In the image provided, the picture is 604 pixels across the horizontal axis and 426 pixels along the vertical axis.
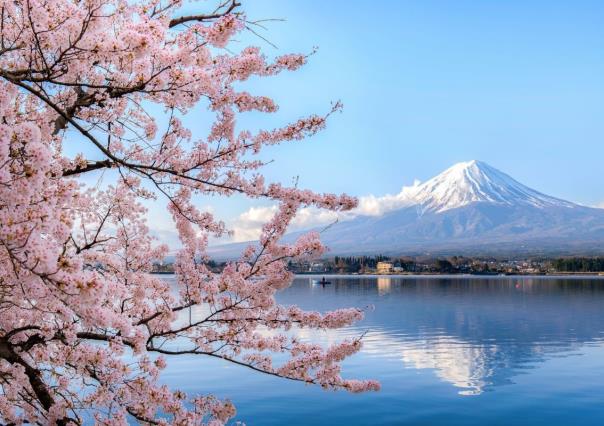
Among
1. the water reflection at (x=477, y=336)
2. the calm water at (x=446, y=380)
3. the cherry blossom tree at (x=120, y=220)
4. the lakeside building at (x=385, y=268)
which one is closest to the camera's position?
the cherry blossom tree at (x=120, y=220)

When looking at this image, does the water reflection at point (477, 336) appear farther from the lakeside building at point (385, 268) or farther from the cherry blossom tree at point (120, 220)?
the lakeside building at point (385, 268)

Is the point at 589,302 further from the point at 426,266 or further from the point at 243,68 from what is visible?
the point at 426,266

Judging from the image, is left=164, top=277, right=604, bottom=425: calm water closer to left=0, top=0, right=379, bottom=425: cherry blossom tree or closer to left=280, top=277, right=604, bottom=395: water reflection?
left=280, top=277, right=604, bottom=395: water reflection

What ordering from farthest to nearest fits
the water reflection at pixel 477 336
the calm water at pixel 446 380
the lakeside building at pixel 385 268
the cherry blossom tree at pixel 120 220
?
the lakeside building at pixel 385 268, the water reflection at pixel 477 336, the calm water at pixel 446 380, the cherry blossom tree at pixel 120 220

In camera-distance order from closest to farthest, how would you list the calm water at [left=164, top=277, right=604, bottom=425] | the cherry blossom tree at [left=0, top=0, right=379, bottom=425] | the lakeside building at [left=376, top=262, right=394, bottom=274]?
the cherry blossom tree at [left=0, top=0, right=379, bottom=425], the calm water at [left=164, top=277, right=604, bottom=425], the lakeside building at [left=376, top=262, right=394, bottom=274]

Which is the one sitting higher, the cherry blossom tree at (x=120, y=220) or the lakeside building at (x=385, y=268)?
the cherry blossom tree at (x=120, y=220)

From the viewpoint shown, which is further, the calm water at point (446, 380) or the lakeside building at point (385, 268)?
the lakeside building at point (385, 268)

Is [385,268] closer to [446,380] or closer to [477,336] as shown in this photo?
[477,336]

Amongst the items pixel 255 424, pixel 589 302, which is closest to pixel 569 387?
pixel 255 424

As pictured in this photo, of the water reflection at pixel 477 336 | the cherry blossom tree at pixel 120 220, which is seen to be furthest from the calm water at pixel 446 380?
the cherry blossom tree at pixel 120 220

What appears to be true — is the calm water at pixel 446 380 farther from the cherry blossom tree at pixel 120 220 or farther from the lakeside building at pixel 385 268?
the lakeside building at pixel 385 268

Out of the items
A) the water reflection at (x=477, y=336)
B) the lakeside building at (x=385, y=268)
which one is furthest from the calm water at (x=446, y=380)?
the lakeside building at (x=385, y=268)

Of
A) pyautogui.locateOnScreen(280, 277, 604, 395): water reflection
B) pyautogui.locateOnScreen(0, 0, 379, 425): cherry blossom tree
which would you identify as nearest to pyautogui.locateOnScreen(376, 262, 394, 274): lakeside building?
pyautogui.locateOnScreen(280, 277, 604, 395): water reflection

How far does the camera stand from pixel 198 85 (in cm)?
473
